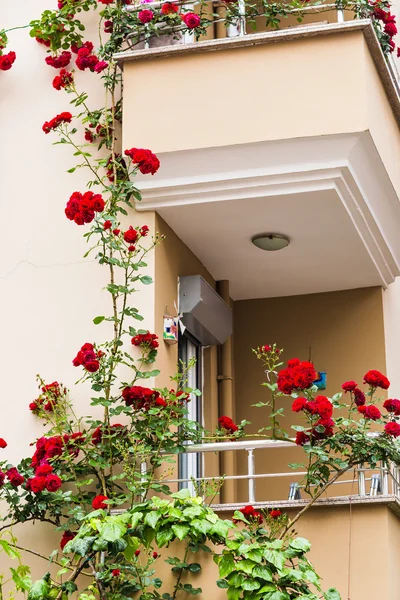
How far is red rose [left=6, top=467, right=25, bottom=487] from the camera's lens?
330 inches

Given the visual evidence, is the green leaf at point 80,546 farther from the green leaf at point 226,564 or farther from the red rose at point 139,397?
the red rose at point 139,397

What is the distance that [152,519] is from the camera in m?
7.29

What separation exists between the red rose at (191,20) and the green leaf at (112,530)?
14.0ft

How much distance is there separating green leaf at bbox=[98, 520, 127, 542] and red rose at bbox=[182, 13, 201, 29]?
4264 mm

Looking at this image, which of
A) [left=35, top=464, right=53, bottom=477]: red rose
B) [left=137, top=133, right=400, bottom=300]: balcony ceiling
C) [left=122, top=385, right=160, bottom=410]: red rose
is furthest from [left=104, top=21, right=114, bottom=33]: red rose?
[left=35, top=464, right=53, bottom=477]: red rose

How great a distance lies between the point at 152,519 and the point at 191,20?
4.24 m

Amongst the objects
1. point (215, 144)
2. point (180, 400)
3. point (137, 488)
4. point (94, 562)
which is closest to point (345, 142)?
point (215, 144)

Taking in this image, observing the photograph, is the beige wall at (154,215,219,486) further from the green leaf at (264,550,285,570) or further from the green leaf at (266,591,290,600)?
the green leaf at (266,591,290,600)

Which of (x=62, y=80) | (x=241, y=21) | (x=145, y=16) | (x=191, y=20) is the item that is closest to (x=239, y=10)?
(x=241, y=21)

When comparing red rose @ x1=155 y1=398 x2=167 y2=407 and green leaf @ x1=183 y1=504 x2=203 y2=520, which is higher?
red rose @ x1=155 y1=398 x2=167 y2=407

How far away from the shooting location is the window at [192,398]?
10.2m

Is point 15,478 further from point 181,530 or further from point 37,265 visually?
point 37,265

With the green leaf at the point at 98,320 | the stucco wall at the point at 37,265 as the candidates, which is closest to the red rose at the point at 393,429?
the stucco wall at the point at 37,265

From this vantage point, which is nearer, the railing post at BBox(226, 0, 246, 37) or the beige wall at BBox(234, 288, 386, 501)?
the railing post at BBox(226, 0, 246, 37)
